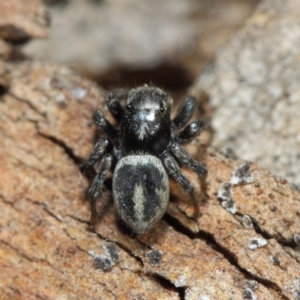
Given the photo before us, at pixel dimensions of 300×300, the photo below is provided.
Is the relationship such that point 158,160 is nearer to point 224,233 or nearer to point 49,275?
point 224,233

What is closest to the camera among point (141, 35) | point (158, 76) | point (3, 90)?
point (3, 90)

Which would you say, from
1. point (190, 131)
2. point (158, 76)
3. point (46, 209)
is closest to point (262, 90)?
point (190, 131)

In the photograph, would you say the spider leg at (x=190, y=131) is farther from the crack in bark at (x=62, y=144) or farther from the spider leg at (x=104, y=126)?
the crack in bark at (x=62, y=144)

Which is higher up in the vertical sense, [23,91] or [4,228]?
[23,91]

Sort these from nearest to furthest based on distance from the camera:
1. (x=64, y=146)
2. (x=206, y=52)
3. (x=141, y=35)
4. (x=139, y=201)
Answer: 1. (x=139, y=201)
2. (x=64, y=146)
3. (x=206, y=52)
4. (x=141, y=35)

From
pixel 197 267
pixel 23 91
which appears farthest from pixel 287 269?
Result: pixel 23 91

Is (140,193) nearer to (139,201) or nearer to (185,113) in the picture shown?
(139,201)

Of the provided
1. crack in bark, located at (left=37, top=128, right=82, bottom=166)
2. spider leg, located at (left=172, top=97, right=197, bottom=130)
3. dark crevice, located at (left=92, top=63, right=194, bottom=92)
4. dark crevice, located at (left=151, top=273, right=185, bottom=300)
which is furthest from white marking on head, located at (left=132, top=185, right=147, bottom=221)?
dark crevice, located at (left=92, top=63, right=194, bottom=92)
